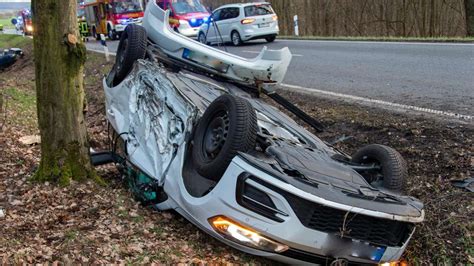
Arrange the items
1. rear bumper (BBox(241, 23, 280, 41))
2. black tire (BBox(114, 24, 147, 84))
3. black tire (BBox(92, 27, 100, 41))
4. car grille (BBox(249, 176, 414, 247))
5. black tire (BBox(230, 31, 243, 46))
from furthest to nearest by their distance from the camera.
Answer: black tire (BBox(92, 27, 100, 41)) → black tire (BBox(230, 31, 243, 46)) → rear bumper (BBox(241, 23, 280, 41)) → black tire (BBox(114, 24, 147, 84)) → car grille (BBox(249, 176, 414, 247))

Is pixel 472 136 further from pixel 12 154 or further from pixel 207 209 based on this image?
pixel 12 154

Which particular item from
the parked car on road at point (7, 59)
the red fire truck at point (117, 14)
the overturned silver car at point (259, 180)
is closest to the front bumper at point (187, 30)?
the red fire truck at point (117, 14)

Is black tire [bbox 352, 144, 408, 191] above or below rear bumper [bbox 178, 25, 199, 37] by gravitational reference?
below

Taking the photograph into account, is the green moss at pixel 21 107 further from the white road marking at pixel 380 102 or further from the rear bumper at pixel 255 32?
the rear bumper at pixel 255 32

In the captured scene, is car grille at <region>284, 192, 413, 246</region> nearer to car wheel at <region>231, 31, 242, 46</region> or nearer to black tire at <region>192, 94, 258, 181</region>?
black tire at <region>192, 94, 258, 181</region>

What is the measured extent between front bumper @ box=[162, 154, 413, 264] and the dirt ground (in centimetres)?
32

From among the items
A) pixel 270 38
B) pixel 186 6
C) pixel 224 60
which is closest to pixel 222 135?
pixel 224 60

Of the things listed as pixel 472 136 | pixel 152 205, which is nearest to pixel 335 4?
pixel 472 136

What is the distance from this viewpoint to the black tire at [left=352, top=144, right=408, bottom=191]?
397cm

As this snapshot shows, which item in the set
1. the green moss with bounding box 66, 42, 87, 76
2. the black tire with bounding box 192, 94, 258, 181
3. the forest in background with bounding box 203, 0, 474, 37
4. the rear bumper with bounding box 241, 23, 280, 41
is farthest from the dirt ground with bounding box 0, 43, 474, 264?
the forest in background with bounding box 203, 0, 474, 37

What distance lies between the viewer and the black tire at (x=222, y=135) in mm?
3434

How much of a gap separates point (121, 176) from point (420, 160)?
3.04 metres

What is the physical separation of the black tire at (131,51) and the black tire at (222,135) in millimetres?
1789

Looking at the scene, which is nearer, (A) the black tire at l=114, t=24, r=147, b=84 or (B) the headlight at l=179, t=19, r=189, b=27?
(A) the black tire at l=114, t=24, r=147, b=84
